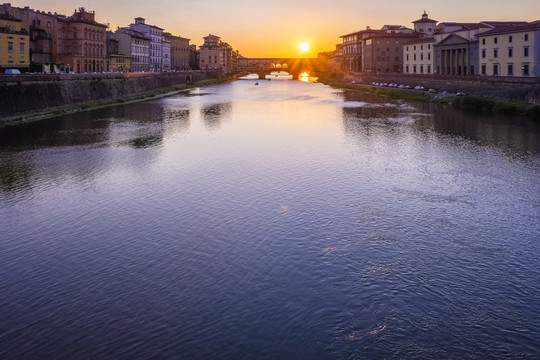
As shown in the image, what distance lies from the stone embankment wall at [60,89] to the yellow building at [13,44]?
26.6ft

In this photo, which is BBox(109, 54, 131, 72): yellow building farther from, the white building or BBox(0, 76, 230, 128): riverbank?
the white building

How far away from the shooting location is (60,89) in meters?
62.1

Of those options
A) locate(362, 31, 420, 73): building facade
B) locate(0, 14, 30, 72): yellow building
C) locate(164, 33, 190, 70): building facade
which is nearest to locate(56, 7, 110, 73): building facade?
locate(0, 14, 30, 72): yellow building

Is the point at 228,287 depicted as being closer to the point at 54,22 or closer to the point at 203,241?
the point at 203,241

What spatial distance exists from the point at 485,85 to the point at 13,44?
180ft

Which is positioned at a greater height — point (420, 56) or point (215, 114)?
point (420, 56)

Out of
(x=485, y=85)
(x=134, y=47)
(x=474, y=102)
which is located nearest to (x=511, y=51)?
(x=485, y=85)

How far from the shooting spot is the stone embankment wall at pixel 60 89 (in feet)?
167

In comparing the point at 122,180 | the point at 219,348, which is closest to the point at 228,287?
the point at 219,348

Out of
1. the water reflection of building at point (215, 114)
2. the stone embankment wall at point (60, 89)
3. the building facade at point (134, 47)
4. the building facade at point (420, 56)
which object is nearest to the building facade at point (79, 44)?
the stone embankment wall at point (60, 89)

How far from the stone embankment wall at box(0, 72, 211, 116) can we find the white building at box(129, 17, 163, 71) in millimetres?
42818

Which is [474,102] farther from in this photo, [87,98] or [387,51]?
[387,51]

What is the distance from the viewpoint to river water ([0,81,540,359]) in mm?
13258

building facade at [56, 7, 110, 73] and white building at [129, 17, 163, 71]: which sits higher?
white building at [129, 17, 163, 71]
